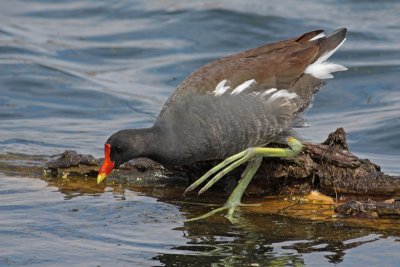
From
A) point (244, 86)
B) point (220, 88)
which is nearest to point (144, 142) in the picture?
point (220, 88)

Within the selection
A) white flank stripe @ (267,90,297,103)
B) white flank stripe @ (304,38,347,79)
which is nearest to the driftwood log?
white flank stripe @ (267,90,297,103)

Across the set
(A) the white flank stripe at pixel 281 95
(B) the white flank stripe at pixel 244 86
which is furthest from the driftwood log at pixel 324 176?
(B) the white flank stripe at pixel 244 86

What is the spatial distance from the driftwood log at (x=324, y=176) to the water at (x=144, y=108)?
20 cm

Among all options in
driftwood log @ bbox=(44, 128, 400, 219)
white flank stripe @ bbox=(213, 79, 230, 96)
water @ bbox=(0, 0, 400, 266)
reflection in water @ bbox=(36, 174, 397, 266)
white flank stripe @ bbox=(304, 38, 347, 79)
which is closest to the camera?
reflection in water @ bbox=(36, 174, 397, 266)

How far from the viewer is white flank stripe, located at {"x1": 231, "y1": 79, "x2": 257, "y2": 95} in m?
6.05

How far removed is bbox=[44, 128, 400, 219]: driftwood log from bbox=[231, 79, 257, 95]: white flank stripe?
0.52 metres

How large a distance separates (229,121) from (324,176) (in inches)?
28.3

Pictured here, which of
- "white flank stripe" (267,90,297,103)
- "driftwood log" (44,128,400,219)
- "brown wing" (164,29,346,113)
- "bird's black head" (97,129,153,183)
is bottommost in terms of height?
"driftwood log" (44,128,400,219)

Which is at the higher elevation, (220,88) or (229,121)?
(220,88)

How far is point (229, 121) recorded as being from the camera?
19.5 ft

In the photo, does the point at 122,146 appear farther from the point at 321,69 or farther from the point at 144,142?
the point at 321,69

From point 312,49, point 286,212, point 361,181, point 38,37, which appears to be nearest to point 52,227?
point 286,212

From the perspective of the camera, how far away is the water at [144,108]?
16.4 feet

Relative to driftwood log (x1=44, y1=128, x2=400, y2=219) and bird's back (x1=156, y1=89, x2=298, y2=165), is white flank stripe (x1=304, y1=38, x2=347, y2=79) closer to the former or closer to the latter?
bird's back (x1=156, y1=89, x2=298, y2=165)
